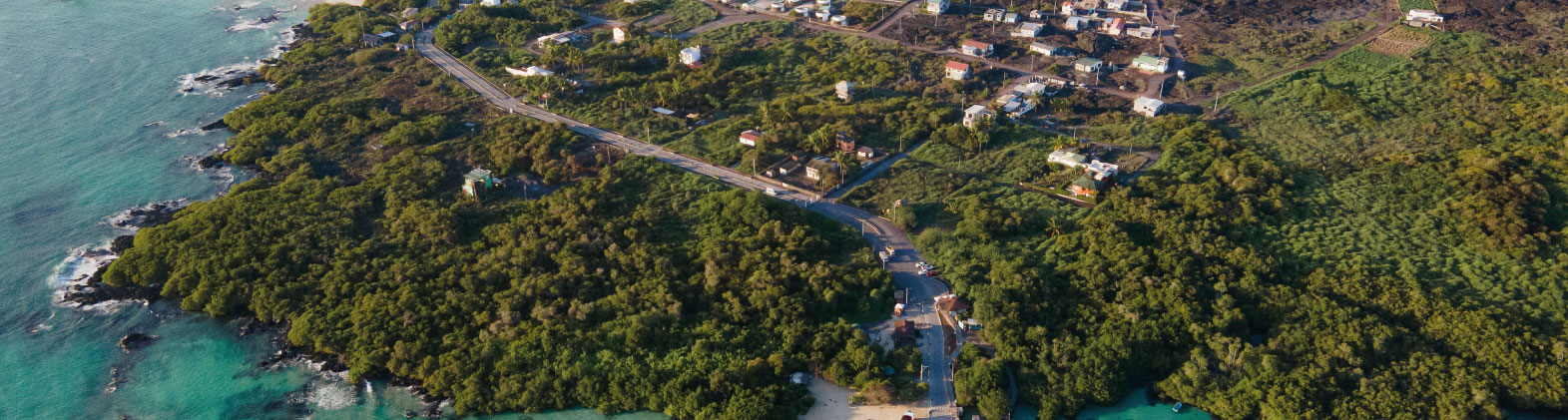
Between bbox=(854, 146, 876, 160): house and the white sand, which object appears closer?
the white sand

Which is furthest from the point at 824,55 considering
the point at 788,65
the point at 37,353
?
the point at 37,353

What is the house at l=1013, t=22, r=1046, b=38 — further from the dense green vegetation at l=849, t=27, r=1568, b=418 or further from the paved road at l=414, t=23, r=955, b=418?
the paved road at l=414, t=23, r=955, b=418

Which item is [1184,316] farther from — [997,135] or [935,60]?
[935,60]

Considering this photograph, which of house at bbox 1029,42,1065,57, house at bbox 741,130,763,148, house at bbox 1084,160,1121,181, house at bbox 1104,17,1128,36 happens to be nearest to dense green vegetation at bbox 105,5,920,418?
house at bbox 741,130,763,148

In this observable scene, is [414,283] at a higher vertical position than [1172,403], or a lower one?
higher

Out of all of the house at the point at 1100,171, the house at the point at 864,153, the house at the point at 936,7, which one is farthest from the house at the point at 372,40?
the house at the point at 1100,171
